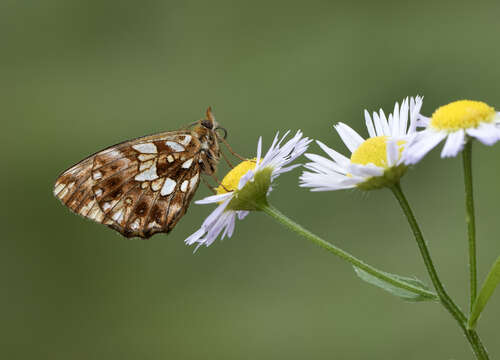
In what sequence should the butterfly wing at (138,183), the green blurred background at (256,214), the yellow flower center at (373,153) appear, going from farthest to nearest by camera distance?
the green blurred background at (256,214) → the butterfly wing at (138,183) → the yellow flower center at (373,153)

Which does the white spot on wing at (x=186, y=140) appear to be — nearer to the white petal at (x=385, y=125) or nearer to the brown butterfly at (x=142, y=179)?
the brown butterfly at (x=142, y=179)

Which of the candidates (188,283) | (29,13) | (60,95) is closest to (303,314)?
(188,283)

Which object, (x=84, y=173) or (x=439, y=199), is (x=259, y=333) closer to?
(x=439, y=199)

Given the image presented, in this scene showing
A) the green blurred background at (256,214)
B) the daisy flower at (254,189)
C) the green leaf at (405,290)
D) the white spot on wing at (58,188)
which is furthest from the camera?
the green blurred background at (256,214)

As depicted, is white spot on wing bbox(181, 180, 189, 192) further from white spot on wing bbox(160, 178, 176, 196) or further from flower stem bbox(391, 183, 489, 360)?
flower stem bbox(391, 183, 489, 360)

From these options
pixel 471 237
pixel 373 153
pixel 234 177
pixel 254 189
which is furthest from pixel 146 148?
pixel 471 237

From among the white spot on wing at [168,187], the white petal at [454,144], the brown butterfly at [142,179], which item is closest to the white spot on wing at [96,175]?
the brown butterfly at [142,179]
